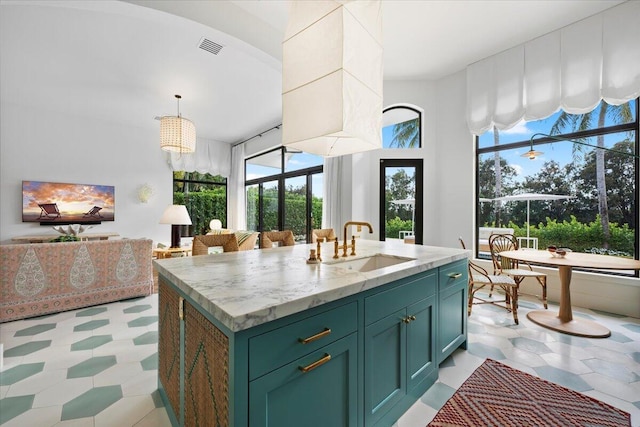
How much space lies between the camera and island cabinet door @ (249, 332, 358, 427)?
90cm

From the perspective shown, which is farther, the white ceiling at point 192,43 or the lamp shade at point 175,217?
the lamp shade at point 175,217

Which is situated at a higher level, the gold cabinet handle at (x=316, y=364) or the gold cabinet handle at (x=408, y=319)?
the gold cabinet handle at (x=316, y=364)

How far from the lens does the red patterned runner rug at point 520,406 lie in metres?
1.54

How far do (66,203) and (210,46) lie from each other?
478cm

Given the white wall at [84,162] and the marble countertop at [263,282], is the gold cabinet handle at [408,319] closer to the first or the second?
the marble countertop at [263,282]

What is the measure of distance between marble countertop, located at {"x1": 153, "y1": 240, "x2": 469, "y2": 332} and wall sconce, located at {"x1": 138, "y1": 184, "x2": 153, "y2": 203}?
18.4 feet

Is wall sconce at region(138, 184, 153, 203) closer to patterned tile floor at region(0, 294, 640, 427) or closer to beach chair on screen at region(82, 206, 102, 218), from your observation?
beach chair on screen at region(82, 206, 102, 218)

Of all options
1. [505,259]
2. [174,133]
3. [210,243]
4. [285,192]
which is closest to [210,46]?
[174,133]

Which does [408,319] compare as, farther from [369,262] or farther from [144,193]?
[144,193]

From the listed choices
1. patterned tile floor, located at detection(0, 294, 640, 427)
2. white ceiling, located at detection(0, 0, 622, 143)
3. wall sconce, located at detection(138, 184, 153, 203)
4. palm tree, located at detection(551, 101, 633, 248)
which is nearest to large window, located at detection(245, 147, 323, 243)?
white ceiling, located at detection(0, 0, 622, 143)

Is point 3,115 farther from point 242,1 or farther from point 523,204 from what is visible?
point 523,204

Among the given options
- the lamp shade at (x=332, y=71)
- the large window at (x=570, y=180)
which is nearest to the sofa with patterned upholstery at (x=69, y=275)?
the lamp shade at (x=332, y=71)

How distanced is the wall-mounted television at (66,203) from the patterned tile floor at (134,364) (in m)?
3.55

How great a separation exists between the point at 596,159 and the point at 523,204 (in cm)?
92
